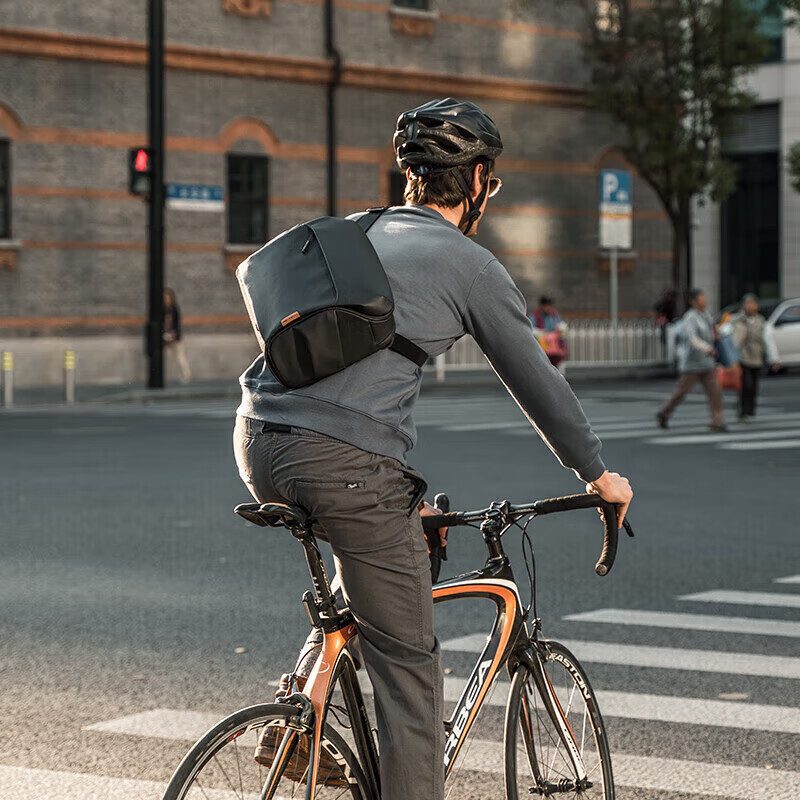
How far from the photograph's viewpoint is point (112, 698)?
6211 mm

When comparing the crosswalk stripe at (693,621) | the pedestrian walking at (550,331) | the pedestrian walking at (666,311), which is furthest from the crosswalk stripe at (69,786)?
the pedestrian walking at (666,311)

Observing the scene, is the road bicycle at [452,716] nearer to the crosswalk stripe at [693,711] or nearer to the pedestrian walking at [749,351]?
the crosswalk stripe at [693,711]

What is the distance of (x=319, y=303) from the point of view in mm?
3318

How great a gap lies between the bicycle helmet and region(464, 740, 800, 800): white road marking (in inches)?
88.3

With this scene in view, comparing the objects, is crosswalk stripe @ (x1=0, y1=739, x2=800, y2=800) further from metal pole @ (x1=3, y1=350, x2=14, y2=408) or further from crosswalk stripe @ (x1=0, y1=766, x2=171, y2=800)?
metal pole @ (x1=3, y1=350, x2=14, y2=408)

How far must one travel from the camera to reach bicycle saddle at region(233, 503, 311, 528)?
11.0ft

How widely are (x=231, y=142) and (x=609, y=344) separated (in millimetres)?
9185

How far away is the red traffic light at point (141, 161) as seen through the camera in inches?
1011

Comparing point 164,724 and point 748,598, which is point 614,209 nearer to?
point 748,598

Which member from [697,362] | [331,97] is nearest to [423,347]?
[697,362]

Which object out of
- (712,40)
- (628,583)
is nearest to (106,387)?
(712,40)

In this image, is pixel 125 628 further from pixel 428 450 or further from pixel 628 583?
pixel 428 450

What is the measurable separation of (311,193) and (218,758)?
96.5 feet

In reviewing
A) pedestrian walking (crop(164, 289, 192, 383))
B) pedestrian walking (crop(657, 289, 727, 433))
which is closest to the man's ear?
pedestrian walking (crop(657, 289, 727, 433))
